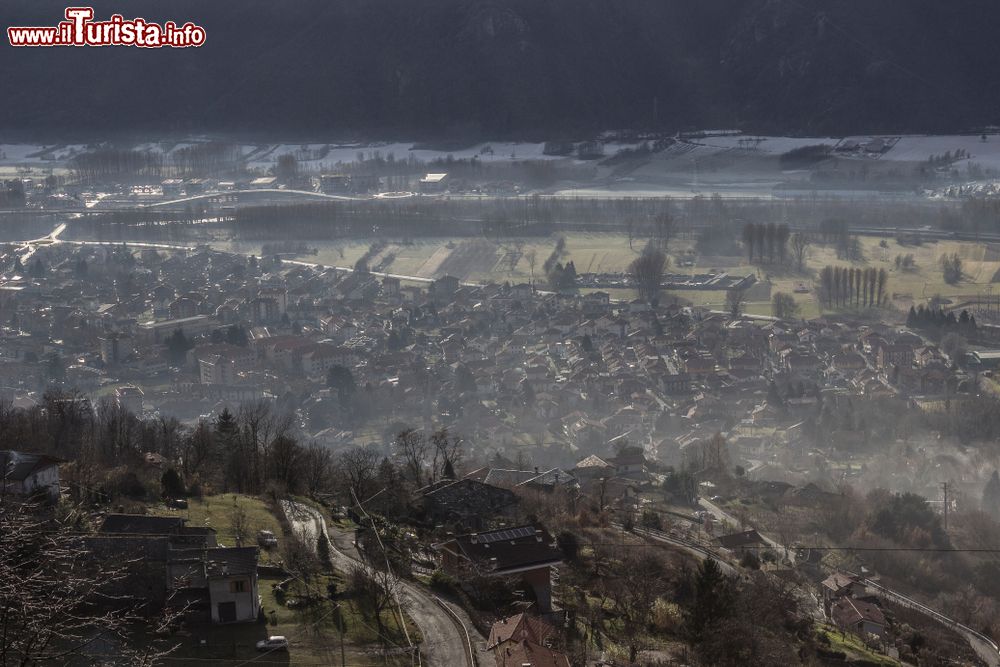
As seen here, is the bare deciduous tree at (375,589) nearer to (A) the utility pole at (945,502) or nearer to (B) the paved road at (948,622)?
(B) the paved road at (948,622)

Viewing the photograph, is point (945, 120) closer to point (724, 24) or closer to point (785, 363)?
point (724, 24)

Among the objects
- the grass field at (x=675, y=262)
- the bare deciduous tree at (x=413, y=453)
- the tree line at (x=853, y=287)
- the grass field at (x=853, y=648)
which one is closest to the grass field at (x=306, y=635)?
the grass field at (x=853, y=648)

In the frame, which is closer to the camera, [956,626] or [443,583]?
[443,583]

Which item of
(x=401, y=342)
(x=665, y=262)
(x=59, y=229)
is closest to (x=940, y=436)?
(x=401, y=342)

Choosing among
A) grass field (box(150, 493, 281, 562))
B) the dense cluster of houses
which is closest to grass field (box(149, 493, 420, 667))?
grass field (box(150, 493, 281, 562))

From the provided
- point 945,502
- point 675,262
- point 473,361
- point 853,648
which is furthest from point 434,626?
point 675,262

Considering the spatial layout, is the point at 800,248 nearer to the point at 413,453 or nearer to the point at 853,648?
the point at 413,453

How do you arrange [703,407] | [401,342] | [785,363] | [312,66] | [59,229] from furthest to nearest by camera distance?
[312,66]
[59,229]
[401,342]
[785,363]
[703,407]
